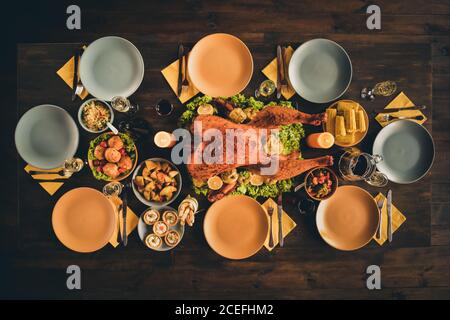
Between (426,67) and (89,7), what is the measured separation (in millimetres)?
2685

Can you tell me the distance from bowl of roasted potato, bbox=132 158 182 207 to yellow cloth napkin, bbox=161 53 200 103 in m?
0.53

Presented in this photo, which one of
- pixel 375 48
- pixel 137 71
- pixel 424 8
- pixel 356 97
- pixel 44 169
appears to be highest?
pixel 424 8

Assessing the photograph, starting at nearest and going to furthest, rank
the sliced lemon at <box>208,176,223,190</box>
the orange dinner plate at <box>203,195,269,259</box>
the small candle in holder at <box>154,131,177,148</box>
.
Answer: the small candle in holder at <box>154,131,177,148</box>, the sliced lemon at <box>208,176,223,190</box>, the orange dinner plate at <box>203,195,269,259</box>

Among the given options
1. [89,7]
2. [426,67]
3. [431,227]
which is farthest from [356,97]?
[89,7]

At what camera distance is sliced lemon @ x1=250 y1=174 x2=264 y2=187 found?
88.4 inches

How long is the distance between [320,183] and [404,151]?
723mm

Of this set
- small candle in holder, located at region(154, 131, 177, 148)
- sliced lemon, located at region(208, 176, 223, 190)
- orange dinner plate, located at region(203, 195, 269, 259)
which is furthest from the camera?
orange dinner plate, located at region(203, 195, 269, 259)

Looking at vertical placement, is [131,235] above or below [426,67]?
below

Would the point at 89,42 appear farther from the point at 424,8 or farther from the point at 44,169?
the point at 424,8

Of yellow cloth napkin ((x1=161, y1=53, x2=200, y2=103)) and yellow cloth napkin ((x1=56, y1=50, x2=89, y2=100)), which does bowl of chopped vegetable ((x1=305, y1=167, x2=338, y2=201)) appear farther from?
yellow cloth napkin ((x1=56, y1=50, x2=89, y2=100))

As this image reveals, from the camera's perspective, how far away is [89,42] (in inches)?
97.8

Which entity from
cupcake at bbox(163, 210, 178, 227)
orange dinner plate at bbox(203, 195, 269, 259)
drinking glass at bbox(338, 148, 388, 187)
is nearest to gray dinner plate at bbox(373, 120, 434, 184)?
drinking glass at bbox(338, 148, 388, 187)

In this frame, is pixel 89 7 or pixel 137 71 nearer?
pixel 137 71

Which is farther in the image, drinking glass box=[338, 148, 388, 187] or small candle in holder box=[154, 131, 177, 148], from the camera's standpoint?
drinking glass box=[338, 148, 388, 187]
